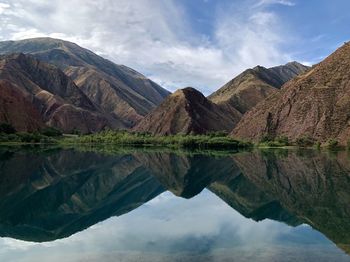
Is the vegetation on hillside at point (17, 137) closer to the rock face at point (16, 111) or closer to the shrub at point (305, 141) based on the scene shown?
the rock face at point (16, 111)

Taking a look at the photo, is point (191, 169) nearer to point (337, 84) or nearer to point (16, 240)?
point (16, 240)

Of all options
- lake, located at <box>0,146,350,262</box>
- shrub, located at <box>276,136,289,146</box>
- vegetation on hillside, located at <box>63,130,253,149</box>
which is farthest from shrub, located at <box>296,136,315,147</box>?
lake, located at <box>0,146,350,262</box>

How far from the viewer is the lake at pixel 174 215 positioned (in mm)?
22062

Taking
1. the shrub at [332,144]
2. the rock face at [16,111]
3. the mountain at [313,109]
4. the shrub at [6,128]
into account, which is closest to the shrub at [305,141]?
the mountain at [313,109]

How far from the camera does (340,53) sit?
522 feet

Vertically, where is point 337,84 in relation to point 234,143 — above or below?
above

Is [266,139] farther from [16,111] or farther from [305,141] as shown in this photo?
[16,111]

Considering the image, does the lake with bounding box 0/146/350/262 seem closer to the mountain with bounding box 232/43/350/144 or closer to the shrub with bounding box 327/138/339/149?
the shrub with bounding box 327/138/339/149

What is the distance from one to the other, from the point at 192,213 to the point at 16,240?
48.9ft

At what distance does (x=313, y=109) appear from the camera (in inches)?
5901

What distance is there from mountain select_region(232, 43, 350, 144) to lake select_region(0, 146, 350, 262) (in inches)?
3152

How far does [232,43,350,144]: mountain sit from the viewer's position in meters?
141

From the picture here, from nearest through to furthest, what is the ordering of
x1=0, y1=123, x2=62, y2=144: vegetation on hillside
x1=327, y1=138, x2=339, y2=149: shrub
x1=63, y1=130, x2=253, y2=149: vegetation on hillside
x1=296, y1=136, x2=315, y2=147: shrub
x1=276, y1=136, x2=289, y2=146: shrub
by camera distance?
x1=327, y1=138, x2=339, y2=149: shrub, x1=0, y1=123, x2=62, y2=144: vegetation on hillside, x1=296, y1=136, x2=315, y2=147: shrub, x1=276, y1=136, x2=289, y2=146: shrub, x1=63, y1=130, x2=253, y2=149: vegetation on hillside

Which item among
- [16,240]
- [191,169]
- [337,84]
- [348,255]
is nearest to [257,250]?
[348,255]
